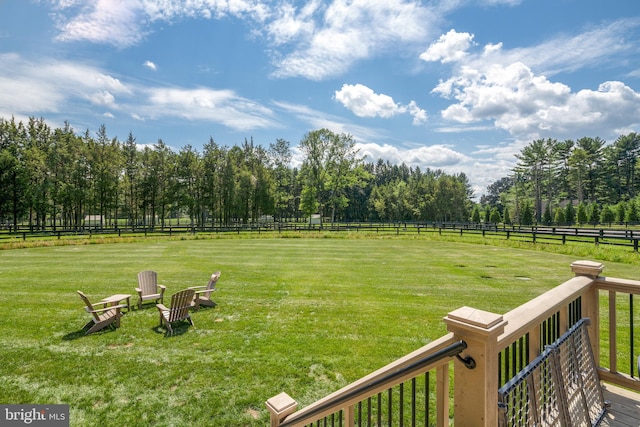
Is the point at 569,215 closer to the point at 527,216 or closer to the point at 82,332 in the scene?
the point at 527,216

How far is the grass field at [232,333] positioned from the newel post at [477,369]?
11.7 feet

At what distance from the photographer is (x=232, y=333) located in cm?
710

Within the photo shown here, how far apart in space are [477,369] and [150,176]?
52.2 meters

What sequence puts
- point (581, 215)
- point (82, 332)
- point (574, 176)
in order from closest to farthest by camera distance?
point (82, 332) < point (581, 215) < point (574, 176)

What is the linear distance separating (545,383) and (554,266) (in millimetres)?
14747

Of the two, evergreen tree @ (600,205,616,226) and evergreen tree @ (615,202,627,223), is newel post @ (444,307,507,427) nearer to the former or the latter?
evergreen tree @ (600,205,616,226)

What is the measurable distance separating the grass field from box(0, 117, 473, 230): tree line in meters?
32.4

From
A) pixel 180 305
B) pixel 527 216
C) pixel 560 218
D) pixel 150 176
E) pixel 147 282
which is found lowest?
pixel 180 305

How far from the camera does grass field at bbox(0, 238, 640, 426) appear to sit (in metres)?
4.78

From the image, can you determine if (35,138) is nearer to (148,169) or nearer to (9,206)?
(9,206)

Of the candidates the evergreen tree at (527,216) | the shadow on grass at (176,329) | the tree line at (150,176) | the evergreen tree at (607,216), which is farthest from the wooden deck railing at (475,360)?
the evergreen tree at (607,216)

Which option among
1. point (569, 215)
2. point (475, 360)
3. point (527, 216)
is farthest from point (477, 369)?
point (569, 215)

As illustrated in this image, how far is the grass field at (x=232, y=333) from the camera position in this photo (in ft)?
15.7

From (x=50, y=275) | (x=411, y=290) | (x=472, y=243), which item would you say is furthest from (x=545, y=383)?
(x=472, y=243)
